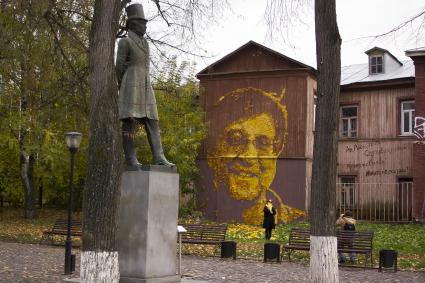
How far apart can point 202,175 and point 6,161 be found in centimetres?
1114

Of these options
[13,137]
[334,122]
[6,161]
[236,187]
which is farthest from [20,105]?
[334,122]

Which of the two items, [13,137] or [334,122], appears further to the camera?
[13,137]

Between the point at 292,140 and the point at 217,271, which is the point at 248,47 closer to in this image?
the point at 292,140

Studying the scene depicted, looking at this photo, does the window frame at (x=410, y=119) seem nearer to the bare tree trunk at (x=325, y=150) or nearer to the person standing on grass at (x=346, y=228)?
the person standing on grass at (x=346, y=228)

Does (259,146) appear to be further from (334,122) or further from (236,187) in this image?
(334,122)

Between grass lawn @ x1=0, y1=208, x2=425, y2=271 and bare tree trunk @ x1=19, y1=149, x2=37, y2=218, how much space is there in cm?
63

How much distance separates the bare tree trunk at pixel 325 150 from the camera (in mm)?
9883

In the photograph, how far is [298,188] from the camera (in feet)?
97.9

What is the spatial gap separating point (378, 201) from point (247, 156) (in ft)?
22.4

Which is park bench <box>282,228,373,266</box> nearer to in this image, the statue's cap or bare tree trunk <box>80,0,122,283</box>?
the statue's cap

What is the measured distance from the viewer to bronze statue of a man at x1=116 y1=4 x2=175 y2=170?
11109mm

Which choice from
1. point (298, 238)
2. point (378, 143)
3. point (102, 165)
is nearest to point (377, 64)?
point (378, 143)

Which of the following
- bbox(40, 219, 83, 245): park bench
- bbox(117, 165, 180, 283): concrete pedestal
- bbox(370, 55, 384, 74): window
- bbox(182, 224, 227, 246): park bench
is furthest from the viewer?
bbox(370, 55, 384, 74): window

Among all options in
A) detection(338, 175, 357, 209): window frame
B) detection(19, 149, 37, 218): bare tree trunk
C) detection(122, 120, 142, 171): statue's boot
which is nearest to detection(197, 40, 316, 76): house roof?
detection(338, 175, 357, 209): window frame
